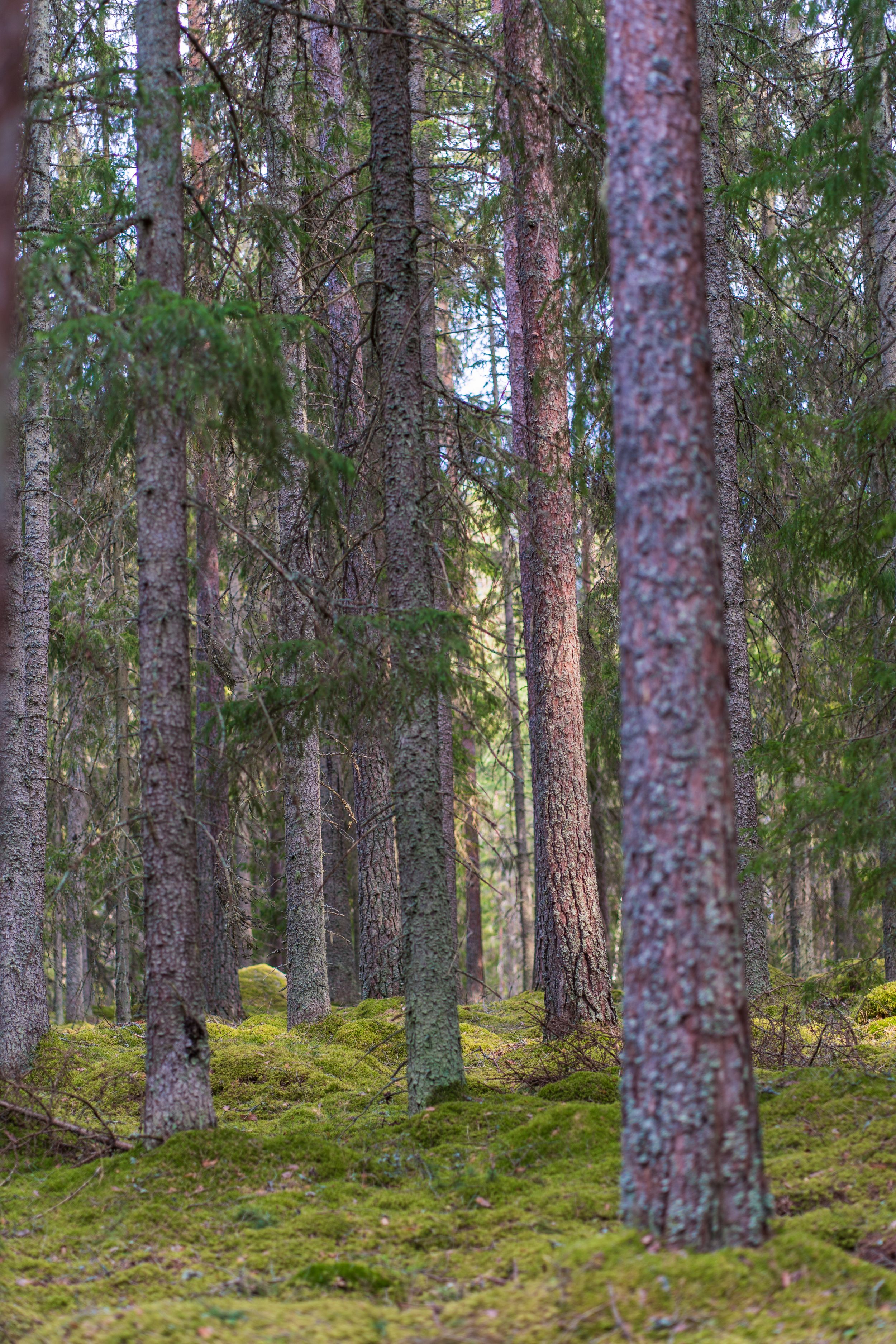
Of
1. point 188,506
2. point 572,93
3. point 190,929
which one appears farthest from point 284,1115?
point 572,93

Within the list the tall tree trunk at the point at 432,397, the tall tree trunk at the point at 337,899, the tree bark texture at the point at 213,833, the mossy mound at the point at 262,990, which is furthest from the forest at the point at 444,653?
the mossy mound at the point at 262,990

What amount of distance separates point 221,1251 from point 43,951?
18.9 feet

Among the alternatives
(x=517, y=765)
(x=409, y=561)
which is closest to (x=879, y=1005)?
(x=409, y=561)

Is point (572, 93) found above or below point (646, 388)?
above

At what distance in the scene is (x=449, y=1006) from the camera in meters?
7.02

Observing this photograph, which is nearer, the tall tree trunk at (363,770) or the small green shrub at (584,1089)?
the small green shrub at (584,1089)

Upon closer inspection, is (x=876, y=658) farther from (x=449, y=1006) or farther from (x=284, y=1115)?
(x=284, y=1115)

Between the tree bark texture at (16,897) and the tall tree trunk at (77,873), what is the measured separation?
0.43 metres

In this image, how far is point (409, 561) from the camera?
7242 mm

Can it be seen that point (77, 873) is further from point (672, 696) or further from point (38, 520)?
point (672, 696)

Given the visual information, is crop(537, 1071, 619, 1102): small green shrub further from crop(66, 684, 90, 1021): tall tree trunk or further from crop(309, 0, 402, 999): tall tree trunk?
crop(309, 0, 402, 999): tall tree trunk

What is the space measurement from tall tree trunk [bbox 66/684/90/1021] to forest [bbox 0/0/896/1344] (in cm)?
32

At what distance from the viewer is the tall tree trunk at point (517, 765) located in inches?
630

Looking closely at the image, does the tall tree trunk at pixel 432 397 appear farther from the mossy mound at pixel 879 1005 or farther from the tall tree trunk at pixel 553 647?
the mossy mound at pixel 879 1005
